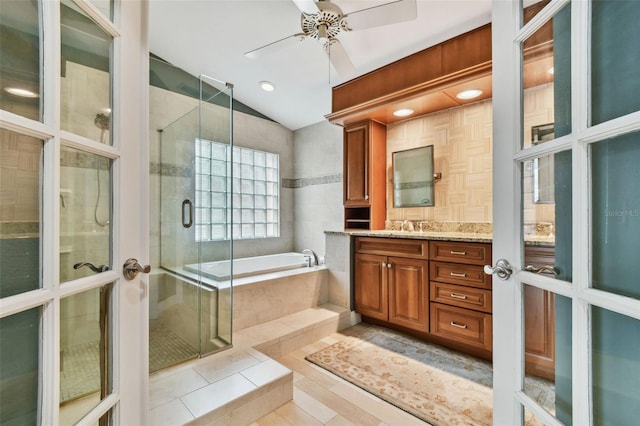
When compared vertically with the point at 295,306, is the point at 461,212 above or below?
above

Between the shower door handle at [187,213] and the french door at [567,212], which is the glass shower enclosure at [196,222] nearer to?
the shower door handle at [187,213]

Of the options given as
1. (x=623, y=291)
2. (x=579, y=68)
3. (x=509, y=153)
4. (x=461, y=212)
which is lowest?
(x=623, y=291)

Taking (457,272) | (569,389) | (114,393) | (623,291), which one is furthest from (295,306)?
(623,291)

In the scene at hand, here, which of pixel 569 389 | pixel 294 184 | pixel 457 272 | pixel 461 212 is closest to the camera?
pixel 569 389

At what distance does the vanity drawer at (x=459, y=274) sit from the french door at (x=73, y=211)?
→ 2050 mm

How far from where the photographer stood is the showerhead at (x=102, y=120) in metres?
0.88

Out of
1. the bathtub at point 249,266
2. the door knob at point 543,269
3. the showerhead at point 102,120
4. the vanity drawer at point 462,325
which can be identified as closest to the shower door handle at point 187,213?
the bathtub at point 249,266

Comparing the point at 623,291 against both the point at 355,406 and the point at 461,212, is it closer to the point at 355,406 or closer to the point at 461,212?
the point at 355,406

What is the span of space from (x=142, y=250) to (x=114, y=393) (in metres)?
0.43

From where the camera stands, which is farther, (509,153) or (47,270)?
(509,153)

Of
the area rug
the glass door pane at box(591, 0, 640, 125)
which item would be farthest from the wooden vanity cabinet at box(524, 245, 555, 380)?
the area rug

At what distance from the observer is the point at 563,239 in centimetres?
77

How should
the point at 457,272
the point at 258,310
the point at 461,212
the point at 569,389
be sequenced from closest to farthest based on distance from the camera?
the point at 569,389
the point at 457,272
the point at 258,310
the point at 461,212

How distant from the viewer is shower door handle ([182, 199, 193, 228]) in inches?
90.6
